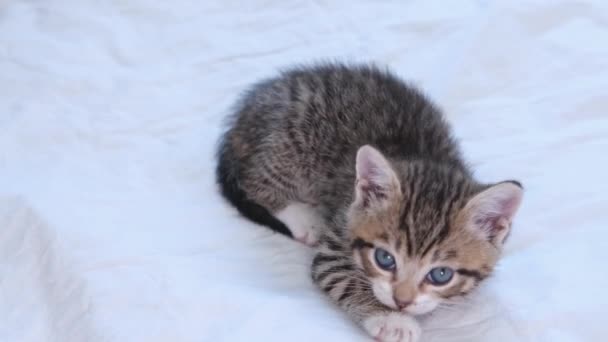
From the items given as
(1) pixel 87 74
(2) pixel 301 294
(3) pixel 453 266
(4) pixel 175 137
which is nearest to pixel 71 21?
(1) pixel 87 74

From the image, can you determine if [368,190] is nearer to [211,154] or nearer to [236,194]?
[236,194]

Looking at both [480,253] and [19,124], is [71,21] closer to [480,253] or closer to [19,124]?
[19,124]

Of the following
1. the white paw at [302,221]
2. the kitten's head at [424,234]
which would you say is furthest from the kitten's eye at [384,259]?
the white paw at [302,221]

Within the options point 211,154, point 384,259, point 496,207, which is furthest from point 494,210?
point 211,154

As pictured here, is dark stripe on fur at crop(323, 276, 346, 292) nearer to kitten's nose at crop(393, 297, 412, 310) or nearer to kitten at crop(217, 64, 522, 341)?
kitten at crop(217, 64, 522, 341)

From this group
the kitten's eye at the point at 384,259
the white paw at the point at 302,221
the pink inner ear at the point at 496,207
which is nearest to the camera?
the pink inner ear at the point at 496,207

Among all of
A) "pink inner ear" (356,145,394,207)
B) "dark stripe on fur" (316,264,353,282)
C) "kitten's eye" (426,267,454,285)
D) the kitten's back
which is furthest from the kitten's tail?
"kitten's eye" (426,267,454,285)

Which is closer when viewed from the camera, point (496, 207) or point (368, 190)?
point (496, 207)

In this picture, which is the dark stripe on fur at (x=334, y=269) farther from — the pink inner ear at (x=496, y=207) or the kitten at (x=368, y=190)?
the pink inner ear at (x=496, y=207)
